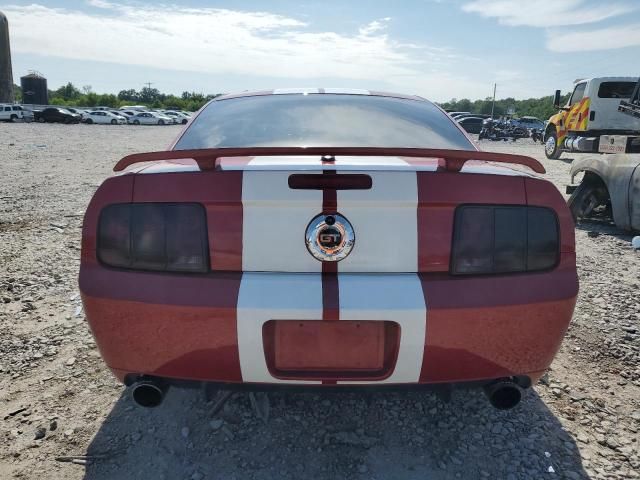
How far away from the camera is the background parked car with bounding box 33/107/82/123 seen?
37.6m

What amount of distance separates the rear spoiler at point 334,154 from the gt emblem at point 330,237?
226 mm

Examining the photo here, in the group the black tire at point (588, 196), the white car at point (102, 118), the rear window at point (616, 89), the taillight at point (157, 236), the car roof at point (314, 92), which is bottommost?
the black tire at point (588, 196)

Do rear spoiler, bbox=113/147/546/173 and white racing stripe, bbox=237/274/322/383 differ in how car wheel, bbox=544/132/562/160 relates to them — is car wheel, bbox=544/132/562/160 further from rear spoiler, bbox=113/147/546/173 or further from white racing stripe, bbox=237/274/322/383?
white racing stripe, bbox=237/274/322/383

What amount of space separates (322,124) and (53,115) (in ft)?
137

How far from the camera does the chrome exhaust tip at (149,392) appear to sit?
1739mm

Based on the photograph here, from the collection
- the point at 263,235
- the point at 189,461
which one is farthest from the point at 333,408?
the point at 263,235

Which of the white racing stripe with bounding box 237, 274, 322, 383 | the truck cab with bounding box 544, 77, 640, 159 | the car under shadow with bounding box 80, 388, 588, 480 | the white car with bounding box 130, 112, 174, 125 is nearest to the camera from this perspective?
the white racing stripe with bounding box 237, 274, 322, 383

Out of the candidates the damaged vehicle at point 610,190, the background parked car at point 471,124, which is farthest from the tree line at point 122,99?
the damaged vehicle at point 610,190

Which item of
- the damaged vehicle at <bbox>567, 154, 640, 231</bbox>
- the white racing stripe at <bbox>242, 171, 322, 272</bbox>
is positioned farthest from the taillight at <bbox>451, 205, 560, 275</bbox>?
the damaged vehicle at <bbox>567, 154, 640, 231</bbox>

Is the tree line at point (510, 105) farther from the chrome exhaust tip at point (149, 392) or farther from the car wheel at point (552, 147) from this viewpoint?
the chrome exhaust tip at point (149, 392)

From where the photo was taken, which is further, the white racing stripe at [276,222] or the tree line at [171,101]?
the tree line at [171,101]

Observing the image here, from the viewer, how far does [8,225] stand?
5418mm

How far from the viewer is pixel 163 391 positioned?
5.73ft

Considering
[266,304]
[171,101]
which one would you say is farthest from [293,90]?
[171,101]
